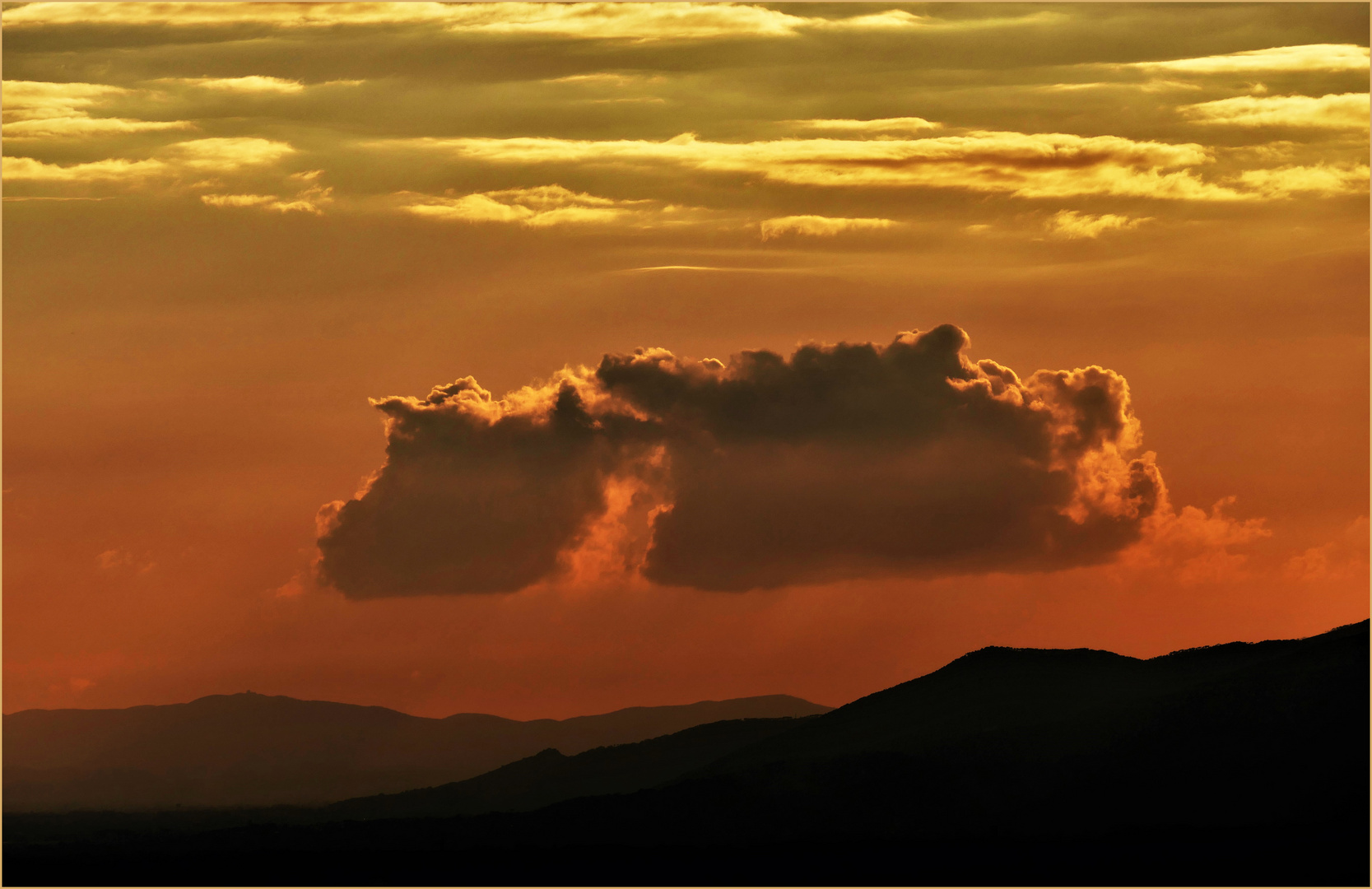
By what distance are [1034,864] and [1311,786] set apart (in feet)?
111

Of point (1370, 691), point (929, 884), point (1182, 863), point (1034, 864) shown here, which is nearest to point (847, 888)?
point (929, 884)

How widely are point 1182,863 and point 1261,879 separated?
10.6 metres

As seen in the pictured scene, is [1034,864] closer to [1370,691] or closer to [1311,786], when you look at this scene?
[1311,786]

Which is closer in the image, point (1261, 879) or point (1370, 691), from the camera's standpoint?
point (1261, 879)

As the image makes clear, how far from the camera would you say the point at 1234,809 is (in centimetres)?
19312

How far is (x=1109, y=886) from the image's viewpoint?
610 ft

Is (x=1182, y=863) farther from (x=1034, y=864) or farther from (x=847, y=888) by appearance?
(x=847, y=888)

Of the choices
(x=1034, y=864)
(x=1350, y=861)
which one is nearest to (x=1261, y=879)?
(x=1350, y=861)

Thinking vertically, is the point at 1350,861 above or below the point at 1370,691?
below

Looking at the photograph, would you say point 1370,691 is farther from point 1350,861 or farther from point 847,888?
point 847,888

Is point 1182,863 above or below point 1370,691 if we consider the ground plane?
below

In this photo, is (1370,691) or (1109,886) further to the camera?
(1370,691)

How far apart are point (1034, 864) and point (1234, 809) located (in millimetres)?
24565

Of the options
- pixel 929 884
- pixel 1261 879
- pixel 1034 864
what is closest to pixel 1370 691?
pixel 1261 879
